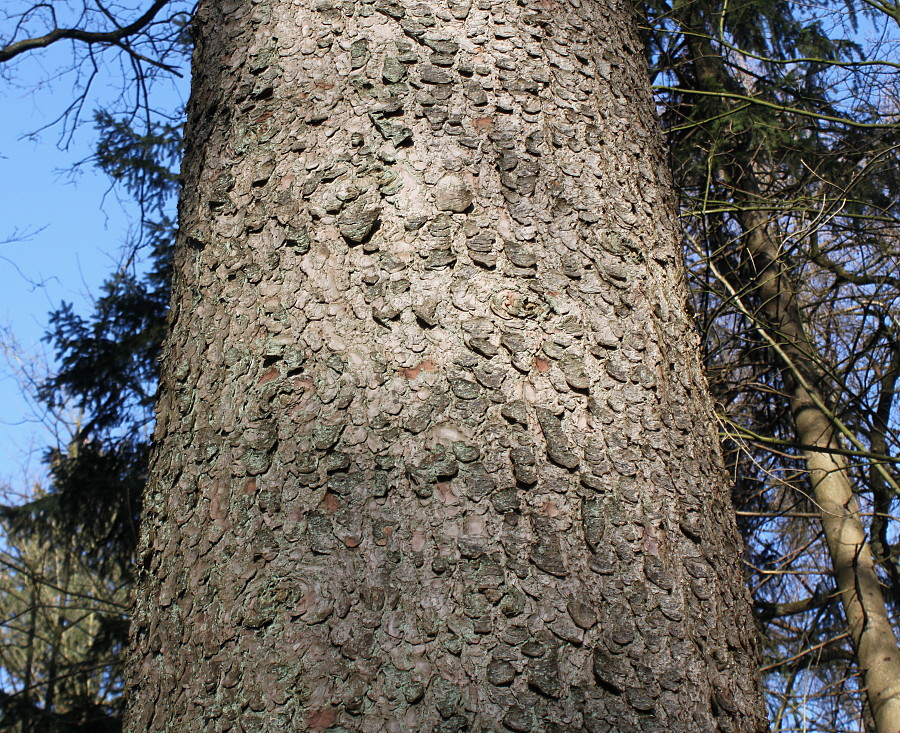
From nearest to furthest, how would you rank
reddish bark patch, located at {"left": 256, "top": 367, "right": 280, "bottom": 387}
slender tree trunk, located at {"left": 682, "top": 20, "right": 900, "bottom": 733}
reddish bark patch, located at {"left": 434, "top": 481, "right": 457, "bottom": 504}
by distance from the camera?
1. reddish bark patch, located at {"left": 434, "top": 481, "right": 457, "bottom": 504}
2. reddish bark patch, located at {"left": 256, "top": 367, "right": 280, "bottom": 387}
3. slender tree trunk, located at {"left": 682, "top": 20, "right": 900, "bottom": 733}

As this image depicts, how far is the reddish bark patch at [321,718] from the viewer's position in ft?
2.71

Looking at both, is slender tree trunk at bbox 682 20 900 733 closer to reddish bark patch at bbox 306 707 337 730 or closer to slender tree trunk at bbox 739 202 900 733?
slender tree trunk at bbox 739 202 900 733

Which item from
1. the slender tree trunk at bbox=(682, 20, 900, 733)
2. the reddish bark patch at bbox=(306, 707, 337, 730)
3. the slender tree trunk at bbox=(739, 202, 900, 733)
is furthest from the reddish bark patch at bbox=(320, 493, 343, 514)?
the slender tree trunk at bbox=(739, 202, 900, 733)

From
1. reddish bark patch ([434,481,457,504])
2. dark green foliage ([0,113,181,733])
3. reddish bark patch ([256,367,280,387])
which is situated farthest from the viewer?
dark green foliage ([0,113,181,733])

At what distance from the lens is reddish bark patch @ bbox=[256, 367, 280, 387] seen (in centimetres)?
104

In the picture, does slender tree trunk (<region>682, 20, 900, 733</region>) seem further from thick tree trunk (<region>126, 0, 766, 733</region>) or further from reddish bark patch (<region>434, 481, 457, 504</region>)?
reddish bark patch (<region>434, 481, 457, 504</region>)

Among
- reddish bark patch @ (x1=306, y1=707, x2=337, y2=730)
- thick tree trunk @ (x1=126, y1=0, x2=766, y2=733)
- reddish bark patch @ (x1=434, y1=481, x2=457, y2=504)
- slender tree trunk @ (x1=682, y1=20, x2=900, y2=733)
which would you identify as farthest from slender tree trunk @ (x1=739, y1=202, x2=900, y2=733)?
reddish bark patch @ (x1=306, y1=707, x2=337, y2=730)

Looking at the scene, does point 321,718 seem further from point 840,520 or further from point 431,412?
point 840,520

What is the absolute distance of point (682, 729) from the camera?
86 cm

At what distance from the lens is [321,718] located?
83 cm

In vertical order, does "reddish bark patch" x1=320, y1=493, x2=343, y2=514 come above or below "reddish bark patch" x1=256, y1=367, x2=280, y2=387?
below

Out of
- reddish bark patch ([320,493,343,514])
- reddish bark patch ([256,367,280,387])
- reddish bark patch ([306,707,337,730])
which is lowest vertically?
reddish bark patch ([306,707,337,730])

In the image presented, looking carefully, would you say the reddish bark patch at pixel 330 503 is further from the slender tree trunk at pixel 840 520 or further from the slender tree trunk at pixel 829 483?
the slender tree trunk at pixel 840 520

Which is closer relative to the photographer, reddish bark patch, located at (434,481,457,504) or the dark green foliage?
reddish bark patch, located at (434,481,457,504)
